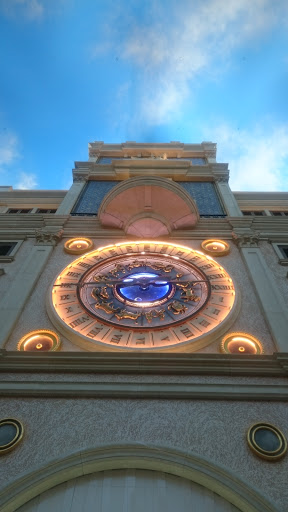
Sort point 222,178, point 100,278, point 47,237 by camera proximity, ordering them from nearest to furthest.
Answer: point 100,278 → point 47,237 → point 222,178

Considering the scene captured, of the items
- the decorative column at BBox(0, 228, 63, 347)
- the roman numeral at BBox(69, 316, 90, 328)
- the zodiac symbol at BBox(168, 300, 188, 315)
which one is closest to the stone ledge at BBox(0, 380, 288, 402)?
the decorative column at BBox(0, 228, 63, 347)

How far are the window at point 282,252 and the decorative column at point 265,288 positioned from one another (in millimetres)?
427

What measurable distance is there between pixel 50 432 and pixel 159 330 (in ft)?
8.09

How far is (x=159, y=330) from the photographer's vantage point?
710 cm

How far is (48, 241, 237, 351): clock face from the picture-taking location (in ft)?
22.7

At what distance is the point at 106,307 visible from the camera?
7676 mm

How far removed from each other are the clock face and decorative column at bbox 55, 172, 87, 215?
2.96 metres

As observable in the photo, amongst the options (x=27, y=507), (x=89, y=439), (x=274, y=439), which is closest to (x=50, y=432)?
(x=89, y=439)

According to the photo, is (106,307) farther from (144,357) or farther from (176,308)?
(144,357)

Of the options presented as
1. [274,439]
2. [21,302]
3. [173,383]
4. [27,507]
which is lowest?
[27,507]

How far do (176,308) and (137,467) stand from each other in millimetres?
3100

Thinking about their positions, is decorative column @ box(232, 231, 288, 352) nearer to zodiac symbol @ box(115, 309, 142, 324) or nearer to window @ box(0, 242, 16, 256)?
zodiac symbol @ box(115, 309, 142, 324)

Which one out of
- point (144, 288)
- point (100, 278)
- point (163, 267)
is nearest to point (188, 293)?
point (144, 288)

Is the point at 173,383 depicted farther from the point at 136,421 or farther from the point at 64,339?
the point at 64,339
